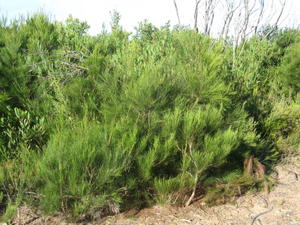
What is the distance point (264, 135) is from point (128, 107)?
2.52m

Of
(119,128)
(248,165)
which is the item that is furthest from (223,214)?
(119,128)

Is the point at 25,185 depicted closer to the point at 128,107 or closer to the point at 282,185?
the point at 128,107

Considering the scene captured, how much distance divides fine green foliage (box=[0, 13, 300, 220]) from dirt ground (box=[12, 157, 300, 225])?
0.12m

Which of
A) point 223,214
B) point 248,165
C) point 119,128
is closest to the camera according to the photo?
point 119,128

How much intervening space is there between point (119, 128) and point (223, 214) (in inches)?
57.6

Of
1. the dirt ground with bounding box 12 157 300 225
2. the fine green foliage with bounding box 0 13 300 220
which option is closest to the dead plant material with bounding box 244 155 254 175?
the fine green foliage with bounding box 0 13 300 220

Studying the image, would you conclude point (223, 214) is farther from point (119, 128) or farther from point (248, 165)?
point (119, 128)

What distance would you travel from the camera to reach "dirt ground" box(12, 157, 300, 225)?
3.59 meters

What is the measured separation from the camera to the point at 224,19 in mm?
10594

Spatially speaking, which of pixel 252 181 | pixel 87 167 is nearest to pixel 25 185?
pixel 87 167

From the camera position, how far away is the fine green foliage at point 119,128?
323 cm

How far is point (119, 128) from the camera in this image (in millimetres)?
3477

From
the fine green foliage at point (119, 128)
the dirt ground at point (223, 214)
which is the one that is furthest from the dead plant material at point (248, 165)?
the dirt ground at point (223, 214)

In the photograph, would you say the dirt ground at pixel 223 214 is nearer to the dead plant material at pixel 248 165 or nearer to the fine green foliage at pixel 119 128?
the fine green foliage at pixel 119 128
